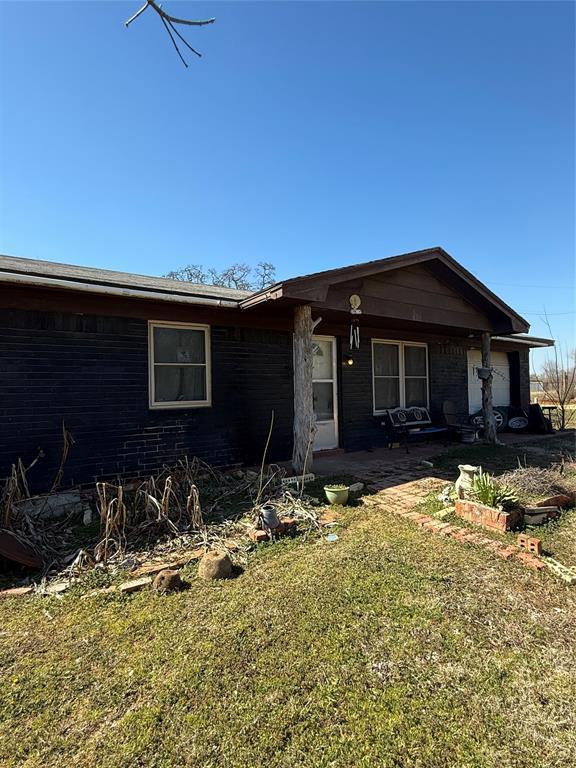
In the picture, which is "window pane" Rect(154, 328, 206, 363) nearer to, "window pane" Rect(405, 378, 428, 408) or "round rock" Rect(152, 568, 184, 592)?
"round rock" Rect(152, 568, 184, 592)

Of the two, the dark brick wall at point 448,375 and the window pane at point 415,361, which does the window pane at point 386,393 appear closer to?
the window pane at point 415,361

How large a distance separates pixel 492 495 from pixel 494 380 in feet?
29.9

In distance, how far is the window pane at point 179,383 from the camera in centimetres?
588

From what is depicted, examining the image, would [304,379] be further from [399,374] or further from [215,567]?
[399,374]

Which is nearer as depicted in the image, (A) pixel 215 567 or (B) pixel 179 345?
(A) pixel 215 567

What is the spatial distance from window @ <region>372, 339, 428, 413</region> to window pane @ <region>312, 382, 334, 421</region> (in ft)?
3.99

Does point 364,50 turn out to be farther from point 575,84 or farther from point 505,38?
point 575,84

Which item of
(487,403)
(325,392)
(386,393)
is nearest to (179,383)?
(325,392)

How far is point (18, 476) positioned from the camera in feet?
14.8

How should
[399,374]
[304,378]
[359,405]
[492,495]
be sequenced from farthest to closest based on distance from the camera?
[399,374]
[359,405]
[304,378]
[492,495]

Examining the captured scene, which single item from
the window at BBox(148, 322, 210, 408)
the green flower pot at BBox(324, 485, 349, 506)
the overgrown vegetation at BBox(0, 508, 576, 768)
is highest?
the window at BBox(148, 322, 210, 408)

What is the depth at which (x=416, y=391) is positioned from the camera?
955 cm

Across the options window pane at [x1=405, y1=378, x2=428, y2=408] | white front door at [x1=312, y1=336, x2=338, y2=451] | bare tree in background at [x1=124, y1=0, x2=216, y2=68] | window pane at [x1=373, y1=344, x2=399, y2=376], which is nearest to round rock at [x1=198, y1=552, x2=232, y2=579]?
bare tree in background at [x1=124, y1=0, x2=216, y2=68]

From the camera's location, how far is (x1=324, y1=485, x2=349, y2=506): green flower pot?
4711 millimetres
